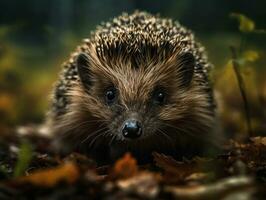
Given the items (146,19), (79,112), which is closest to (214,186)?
(79,112)

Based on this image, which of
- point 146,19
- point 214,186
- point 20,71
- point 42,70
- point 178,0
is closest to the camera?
point 214,186

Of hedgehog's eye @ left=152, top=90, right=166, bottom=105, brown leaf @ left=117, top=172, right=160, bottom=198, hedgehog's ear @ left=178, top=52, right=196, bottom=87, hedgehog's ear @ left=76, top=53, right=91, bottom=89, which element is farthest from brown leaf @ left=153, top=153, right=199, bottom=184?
hedgehog's ear @ left=76, top=53, right=91, bottom=89

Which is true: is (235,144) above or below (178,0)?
below

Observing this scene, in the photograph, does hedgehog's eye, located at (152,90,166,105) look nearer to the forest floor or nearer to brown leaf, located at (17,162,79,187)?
the forest floor

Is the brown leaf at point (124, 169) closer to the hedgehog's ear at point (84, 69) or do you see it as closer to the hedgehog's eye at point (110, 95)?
the hedgehog's eye at point (110, 95)

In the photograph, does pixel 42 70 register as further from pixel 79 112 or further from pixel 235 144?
pixel 235 144

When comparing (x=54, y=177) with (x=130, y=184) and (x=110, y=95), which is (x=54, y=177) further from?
(x=110, y=95)

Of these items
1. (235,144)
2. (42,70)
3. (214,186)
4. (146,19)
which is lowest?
(214,186)
